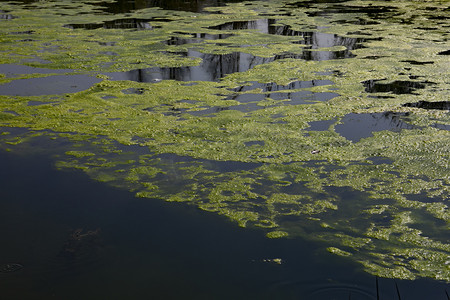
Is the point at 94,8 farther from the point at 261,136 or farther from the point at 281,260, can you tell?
the point at 281,260

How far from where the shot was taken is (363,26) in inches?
267

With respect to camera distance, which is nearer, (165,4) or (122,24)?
(122,24)

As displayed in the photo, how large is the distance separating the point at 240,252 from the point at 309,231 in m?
0.36

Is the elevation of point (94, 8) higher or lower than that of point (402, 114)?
higher

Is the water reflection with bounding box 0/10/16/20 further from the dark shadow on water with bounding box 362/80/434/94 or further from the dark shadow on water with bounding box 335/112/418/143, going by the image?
the dark shadow on water with bounding box 335/112/418/143

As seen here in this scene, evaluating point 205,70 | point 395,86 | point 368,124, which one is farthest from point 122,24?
point 368,124

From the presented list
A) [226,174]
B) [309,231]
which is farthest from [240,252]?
[226,174]

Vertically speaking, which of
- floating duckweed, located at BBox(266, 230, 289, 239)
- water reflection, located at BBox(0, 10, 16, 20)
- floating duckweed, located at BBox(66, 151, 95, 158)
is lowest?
floating duckweed, located at BBox(266, 230, 289, 239)

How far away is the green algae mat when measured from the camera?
240 cm

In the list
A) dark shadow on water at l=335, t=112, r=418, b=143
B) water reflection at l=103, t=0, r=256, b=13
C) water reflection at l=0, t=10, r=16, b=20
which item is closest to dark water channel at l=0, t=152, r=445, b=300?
dark shadow on water at l=335, t=112, r=418, b=143

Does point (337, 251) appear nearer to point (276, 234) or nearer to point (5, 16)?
point (276, 234)

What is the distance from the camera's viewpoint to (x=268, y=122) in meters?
3.56

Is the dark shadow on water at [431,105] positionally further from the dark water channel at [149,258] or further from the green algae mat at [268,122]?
the dark water channel at [149,258]

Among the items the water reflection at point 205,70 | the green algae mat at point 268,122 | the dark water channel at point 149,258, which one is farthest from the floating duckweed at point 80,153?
the water reflection at point 205,70
